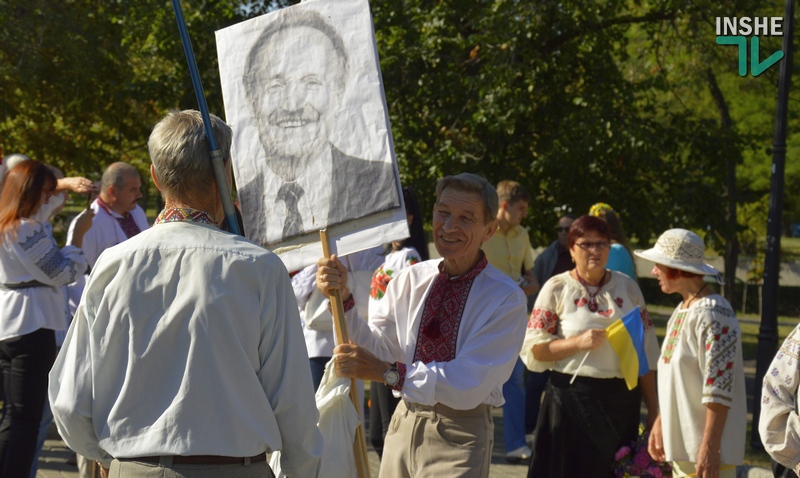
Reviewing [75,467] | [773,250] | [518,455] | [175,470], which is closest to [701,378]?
[175,470]

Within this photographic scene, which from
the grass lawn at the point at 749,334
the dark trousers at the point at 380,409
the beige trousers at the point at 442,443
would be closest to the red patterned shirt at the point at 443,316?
the beige trousers at the point at 442,443

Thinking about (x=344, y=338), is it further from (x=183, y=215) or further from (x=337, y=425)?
(x=183, y=215)

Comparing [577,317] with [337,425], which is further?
[577,317]

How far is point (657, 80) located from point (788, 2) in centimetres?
581

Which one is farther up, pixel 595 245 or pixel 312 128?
pixel 312 128

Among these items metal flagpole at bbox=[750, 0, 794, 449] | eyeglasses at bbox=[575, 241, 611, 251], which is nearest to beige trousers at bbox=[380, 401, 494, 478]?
eyeglasses at bbox=[575, 241, 611, 251]

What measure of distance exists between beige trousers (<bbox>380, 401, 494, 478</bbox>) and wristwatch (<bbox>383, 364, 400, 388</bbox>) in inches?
13.0

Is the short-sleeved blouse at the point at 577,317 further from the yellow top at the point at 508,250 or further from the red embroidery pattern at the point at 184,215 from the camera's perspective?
the red embroidery pattern at the point at 184,215

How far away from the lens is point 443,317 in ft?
12.4

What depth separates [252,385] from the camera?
2.60 metres

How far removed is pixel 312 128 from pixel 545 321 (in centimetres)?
242

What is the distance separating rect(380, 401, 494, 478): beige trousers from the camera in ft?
12.1

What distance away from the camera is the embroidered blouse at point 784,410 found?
362 cm

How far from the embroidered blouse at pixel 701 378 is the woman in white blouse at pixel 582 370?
0.45 m
